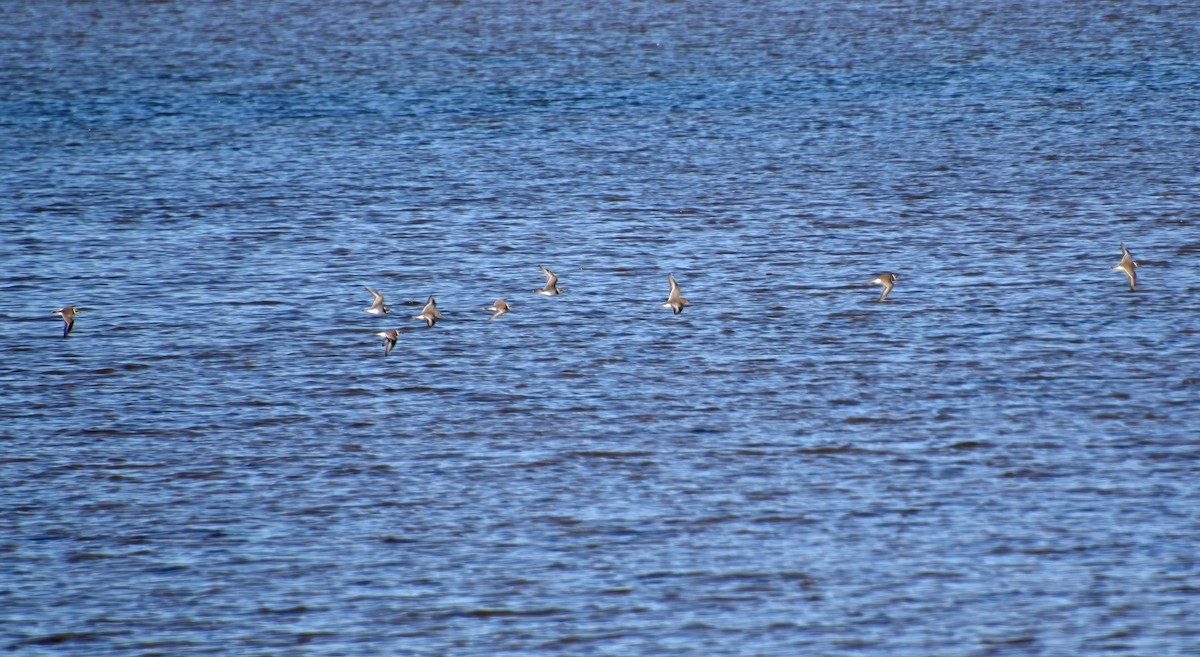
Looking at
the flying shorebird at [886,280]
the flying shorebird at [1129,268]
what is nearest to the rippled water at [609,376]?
the flying shorebird at [886,280]

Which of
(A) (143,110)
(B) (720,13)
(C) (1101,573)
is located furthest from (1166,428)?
(B) (720,13)

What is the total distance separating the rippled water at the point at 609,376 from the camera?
21.3 meters

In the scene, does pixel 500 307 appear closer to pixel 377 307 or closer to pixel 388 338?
pixel 377 307

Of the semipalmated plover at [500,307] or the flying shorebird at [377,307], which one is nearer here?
the flying shorebird at [377,307]

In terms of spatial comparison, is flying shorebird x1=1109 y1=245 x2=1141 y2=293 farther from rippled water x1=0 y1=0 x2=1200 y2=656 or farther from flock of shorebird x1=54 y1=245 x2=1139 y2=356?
rippled water x1=0 y1=0 x2=1200 y2=656

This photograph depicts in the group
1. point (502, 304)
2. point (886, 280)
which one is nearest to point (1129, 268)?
point (886, 280)

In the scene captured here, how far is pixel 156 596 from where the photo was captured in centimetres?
2167

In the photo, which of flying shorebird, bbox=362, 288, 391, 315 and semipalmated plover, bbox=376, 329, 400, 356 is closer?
semipalmated plover, bbox=376, 329, 400, 356

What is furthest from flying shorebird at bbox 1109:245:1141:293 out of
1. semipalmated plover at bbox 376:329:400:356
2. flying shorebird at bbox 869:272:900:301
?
semipalmated plover at bbox 376:329:400:356

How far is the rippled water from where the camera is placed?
21.3 m

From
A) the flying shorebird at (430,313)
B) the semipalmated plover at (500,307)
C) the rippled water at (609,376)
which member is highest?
the flying shorebird at (430,313)

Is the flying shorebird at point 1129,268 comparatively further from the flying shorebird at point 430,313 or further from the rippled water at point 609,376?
the flying shorebird at point 430,313

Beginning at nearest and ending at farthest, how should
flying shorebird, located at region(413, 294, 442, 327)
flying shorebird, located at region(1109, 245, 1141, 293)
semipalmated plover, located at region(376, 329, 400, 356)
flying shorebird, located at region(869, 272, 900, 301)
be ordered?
1. semipalmated plover, located at region(376, 329, 400, 356)
2. flying shorebird, located at region(413, 294, 442, 327)
3. flying shorebird, located at region(1109, 245, 1141, 293)
4. flying shorebird, located at region(869, 272, 900, 301)

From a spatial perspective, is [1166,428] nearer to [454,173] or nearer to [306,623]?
[306,623]
